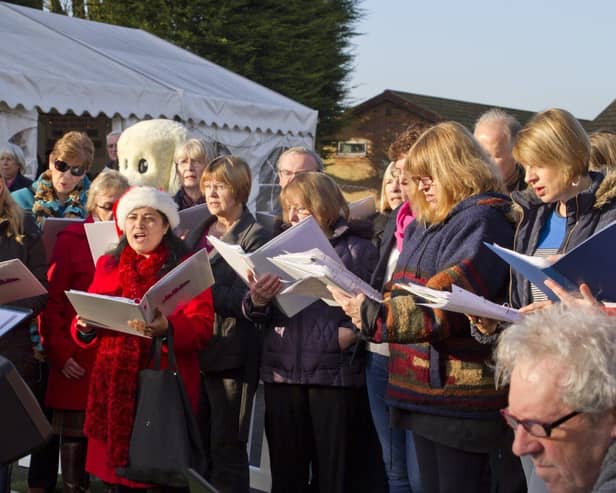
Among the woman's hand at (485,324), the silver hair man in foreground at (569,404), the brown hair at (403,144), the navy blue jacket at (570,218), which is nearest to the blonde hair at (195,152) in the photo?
the brown hair at (403,144)

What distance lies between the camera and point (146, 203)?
15.0 feet

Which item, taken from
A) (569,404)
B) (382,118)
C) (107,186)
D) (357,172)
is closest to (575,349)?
(569,404)

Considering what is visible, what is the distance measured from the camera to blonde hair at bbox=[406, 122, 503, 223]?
11.5 ft

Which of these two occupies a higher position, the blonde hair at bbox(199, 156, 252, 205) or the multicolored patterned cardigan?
the blonde hair at bbox(199, 156, 252, 205)

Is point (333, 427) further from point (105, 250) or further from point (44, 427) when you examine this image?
point (44, 427)

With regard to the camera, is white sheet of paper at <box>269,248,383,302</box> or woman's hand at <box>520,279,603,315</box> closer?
woman's hand at <box>520,279,603,315</box>

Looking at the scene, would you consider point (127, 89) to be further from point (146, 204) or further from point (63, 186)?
point (146, 204)

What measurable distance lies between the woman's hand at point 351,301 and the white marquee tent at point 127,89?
24.3ft

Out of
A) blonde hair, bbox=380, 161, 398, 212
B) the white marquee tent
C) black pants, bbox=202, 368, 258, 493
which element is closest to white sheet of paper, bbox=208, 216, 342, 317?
black pants, bbox=202, 368, 258, 493

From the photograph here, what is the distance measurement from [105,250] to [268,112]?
9218 mm

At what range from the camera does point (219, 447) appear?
4.81 metres

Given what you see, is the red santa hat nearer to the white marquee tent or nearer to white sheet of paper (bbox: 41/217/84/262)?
white sheet of paper (bbox: 41/217/84/262)

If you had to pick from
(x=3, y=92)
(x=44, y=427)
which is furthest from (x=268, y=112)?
(x=44, y=427)

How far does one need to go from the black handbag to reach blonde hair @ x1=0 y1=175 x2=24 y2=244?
3.65ft
